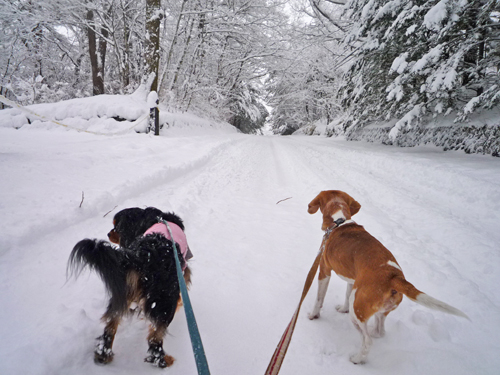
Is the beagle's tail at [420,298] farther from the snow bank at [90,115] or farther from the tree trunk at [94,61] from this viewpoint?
the tree trunk at [94,61]

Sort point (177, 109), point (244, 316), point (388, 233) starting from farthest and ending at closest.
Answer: point (177, 109), point (388, 233), point (244, 316)

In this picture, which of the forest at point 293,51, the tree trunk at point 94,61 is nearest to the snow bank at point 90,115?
the forest at point 293,51

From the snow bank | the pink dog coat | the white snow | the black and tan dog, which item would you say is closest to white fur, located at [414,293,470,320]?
the white snow

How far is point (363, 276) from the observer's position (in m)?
1.48

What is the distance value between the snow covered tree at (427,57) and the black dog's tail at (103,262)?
24.2 ft

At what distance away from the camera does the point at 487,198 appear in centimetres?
388

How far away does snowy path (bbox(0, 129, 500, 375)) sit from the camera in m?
1.50

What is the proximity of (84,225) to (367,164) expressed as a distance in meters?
7.62

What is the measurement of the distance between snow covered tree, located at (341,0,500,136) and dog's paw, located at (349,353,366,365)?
637 cm

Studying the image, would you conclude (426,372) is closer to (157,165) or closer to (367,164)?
(157,165)

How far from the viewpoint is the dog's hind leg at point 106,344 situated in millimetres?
1365

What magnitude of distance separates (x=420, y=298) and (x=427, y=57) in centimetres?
723

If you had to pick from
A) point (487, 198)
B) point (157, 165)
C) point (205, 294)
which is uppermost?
point (487, 198)

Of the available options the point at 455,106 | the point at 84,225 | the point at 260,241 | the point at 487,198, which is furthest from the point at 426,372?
the point at 455,106
